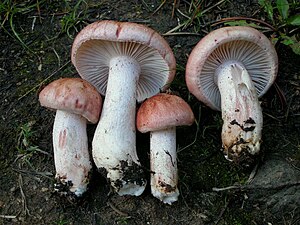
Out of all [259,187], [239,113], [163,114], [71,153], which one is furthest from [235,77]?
[71,153]

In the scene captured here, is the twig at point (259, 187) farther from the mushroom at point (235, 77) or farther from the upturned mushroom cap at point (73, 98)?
the upturned mushroom cap at point (73, 98)

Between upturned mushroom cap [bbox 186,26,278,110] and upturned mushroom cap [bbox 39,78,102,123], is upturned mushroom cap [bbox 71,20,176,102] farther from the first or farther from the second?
upturned mushroom cap [bbox 39,78,102,123]

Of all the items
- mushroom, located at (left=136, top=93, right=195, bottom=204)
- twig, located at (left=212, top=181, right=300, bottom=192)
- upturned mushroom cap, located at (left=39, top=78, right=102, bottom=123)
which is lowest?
twig, located at (left=212, top=181, right=300, bottom=192)

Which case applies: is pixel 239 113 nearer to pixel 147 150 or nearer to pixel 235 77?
pixel 235 77

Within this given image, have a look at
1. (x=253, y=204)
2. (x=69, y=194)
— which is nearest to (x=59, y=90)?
(x=69, y=194)

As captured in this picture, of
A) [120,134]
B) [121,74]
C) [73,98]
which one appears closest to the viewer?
[73,98]

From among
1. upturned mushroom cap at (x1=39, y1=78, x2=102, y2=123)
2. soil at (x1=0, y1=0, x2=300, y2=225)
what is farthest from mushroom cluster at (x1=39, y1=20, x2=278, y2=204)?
soil at (x1=0, y1=0, x2=300, y2=225)
